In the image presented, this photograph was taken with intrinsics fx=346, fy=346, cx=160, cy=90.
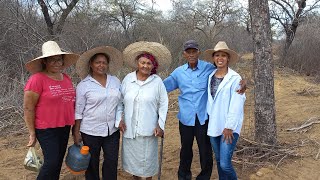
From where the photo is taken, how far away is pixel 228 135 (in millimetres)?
3254

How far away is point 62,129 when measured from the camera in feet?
10.6

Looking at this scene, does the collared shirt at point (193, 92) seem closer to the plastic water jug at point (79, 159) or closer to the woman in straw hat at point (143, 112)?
the woman in straw hat at point (143, 112)

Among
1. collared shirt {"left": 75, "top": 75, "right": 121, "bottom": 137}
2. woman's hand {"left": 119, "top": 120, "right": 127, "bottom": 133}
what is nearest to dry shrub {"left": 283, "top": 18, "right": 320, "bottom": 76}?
woman's hand {"left": 119, "top": 120, "right": 127, "bottom": 133}

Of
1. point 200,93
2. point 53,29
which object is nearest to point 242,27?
point 53,29

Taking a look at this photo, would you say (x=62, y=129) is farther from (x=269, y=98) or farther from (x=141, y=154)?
(x=269, y=98)

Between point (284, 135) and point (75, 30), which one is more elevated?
point (75, 30)

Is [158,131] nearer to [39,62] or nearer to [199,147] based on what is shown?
[199,147]

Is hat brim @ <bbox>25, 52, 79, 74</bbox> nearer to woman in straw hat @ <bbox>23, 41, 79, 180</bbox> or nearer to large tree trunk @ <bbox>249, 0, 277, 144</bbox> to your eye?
woman in straw hat @ <bbox>23, 41, 79, 180</bbox>

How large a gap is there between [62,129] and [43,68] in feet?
1.95

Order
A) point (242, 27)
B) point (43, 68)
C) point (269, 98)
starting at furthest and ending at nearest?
point (242, 27), point (269, 98), point (43, 68)

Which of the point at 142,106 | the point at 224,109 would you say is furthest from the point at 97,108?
the point at 224,109

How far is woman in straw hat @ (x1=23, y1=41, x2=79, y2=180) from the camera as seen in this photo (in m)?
3.01

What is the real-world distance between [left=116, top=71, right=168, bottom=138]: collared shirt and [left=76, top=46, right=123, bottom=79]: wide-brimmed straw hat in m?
0.30

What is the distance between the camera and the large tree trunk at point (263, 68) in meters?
4.49
